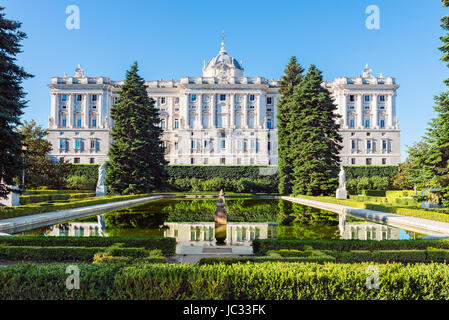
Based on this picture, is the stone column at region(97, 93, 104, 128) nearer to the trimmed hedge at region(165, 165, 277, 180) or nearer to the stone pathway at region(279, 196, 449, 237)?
the trimmed hedge at region(165, 165, 277, 180)

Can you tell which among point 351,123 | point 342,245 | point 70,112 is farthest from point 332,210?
point 70,112

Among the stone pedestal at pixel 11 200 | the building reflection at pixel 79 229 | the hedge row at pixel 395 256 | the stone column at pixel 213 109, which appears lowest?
the building reflection at pixel 79 229

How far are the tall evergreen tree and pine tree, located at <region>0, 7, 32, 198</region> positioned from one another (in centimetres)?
1850

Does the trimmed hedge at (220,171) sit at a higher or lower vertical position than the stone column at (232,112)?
lower

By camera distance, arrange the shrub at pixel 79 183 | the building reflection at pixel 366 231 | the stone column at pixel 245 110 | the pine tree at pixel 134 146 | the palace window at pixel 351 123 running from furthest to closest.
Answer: the palace window at pixel 351 123
the stone column at pixel 245 110
the shrub at pixel 79 183
the pine tree at pixel 134 146
the building reflection at pixel 366 231

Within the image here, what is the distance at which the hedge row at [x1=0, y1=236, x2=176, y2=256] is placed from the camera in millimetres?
8242

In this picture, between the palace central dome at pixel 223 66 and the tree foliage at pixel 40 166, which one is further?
the palace central dome at pixel 223 66

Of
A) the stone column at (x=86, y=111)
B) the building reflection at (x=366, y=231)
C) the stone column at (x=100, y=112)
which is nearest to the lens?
the building reflection at (x=366, y=231)

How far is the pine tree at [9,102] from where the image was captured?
46.1 feet

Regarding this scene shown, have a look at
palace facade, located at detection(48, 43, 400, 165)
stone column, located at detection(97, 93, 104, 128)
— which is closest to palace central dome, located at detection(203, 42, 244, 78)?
palace facade, located at detection(48, 43, 400, 165)

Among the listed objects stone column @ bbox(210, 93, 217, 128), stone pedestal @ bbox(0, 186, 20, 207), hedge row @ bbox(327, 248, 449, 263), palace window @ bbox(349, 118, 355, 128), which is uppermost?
stone column @ bbox(210, 93, 217, 128)

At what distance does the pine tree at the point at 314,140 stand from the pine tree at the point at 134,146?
14.2 m

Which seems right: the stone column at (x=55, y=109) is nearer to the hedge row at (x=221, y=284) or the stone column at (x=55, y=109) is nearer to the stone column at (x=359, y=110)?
the stone column at (x=359, y=110)

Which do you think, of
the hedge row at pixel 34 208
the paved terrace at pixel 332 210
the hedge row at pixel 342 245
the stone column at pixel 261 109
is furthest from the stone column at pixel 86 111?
the hedge row at pixel 342 245
